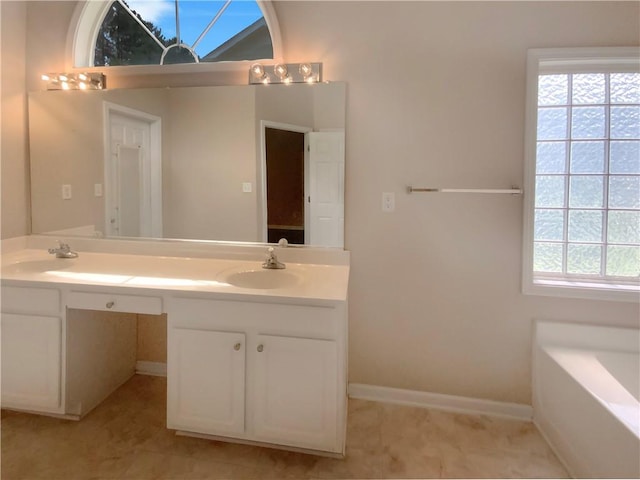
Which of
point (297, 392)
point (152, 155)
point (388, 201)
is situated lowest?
point (297, 392)

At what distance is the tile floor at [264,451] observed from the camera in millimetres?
1494

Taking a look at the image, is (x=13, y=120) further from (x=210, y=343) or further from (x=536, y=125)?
(x=536, y=125)

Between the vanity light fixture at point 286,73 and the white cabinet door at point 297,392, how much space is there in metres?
1.33

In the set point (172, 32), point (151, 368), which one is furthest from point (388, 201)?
point (151, 368)

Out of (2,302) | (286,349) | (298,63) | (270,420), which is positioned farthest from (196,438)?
(298,63)

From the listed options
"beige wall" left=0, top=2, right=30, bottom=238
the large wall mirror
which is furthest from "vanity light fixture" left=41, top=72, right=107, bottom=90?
"beige wall" left=0, top=2, right=30, bottom=238

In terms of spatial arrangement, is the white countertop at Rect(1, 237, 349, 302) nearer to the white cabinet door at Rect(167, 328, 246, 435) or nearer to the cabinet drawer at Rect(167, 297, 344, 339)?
the cabinet drawer at Rect(167, 297, 344, 339)

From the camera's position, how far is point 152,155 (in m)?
2.04

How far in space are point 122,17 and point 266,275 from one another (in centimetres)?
182

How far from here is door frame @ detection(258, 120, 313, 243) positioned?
1905mm

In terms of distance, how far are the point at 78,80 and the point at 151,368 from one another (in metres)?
1.80

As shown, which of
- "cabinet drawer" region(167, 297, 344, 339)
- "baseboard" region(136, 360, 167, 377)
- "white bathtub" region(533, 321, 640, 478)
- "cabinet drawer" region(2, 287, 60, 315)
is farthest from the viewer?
"baseboard" region(136, 360, 167, 377)

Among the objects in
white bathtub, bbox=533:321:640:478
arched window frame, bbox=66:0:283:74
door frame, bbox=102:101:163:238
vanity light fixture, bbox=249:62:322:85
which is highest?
arched window frame, bbox=66:0:283:74

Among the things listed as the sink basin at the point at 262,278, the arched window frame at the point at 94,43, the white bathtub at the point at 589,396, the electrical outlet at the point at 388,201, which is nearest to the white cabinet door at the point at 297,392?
the sink basin at the point at 262,278
